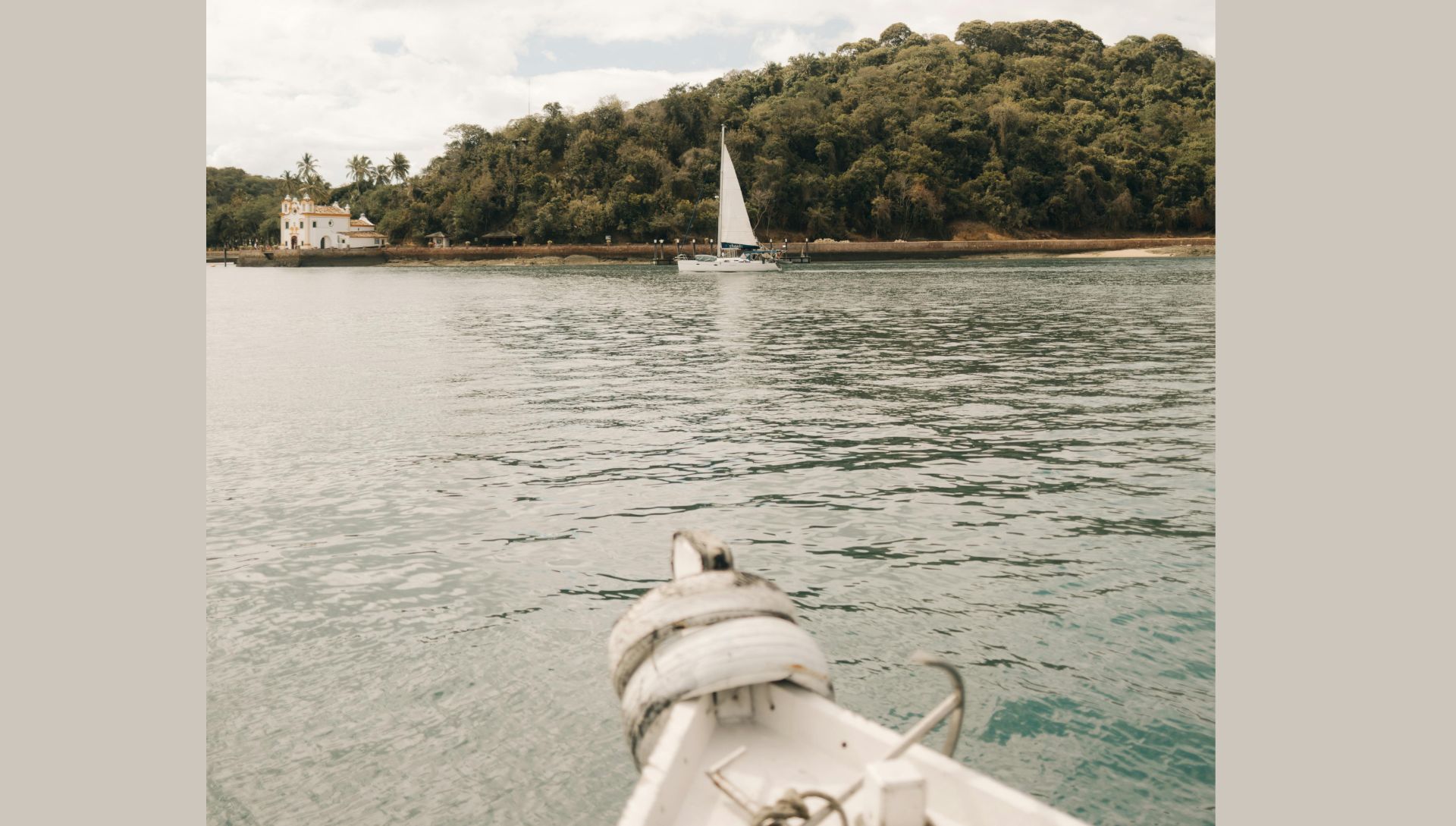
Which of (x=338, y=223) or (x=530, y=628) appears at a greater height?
(x=338, y=223)

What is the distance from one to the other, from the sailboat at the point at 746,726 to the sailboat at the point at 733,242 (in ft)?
232

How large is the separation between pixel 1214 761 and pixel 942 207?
376 feet

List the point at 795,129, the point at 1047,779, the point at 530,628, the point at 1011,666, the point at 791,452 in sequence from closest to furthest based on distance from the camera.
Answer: the point at 1047,779, the point at 1011,666, the point at 530,628, the point at 791,452, the point at 795,129

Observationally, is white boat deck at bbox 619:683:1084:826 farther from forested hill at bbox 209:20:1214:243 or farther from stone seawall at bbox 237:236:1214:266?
forested hill at bbox 209:20:1214:243

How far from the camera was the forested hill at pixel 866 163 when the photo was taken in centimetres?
11575

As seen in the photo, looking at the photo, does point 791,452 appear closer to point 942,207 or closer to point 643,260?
point 643,260

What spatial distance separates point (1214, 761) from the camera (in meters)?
5.72

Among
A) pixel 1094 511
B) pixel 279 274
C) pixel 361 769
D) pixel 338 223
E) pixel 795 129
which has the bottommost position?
pixel 361 769

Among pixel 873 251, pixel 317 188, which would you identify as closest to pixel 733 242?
pixel 873 251

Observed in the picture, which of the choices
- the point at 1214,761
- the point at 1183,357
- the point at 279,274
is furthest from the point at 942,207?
the point at 1214,761

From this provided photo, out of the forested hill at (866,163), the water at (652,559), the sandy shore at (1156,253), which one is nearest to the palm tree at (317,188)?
the forested hill at (866,163)

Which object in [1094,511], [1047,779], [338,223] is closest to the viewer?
[1047,779]

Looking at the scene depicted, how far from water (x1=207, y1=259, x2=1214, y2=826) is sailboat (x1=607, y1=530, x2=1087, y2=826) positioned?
1099mm

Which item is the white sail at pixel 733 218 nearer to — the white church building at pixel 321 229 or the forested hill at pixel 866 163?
the forested hill at pixel 866 163
